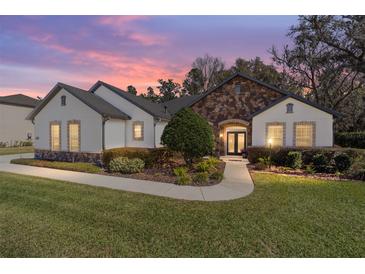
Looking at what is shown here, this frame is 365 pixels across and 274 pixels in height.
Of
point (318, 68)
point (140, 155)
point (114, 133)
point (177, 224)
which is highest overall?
point (318, 68)

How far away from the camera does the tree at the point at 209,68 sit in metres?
41.8

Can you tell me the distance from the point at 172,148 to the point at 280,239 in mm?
7726

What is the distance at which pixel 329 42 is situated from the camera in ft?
78.4

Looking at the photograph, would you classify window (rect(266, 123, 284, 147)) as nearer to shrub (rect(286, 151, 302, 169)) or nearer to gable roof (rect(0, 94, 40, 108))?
shrub (rect(286, 151, 302, 169))

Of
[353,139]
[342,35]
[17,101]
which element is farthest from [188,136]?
[17,101]

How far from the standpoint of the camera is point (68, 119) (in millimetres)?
14789

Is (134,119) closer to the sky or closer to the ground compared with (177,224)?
closer to the sky

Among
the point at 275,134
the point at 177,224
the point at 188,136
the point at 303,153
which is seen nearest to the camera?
the point at 177,224

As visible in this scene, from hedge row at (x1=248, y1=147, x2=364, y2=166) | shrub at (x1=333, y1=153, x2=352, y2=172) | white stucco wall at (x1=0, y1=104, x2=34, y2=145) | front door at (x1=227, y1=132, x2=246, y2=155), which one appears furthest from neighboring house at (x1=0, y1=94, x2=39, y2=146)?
shrub at (x1=333, y1=153, x2=352, y2=172)

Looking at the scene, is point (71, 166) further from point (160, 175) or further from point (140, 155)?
point (160, 175)

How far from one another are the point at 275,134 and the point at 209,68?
30295 millimetres

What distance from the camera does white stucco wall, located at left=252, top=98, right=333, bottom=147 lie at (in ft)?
46.5

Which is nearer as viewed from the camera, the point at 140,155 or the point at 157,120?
the point at 140,155
